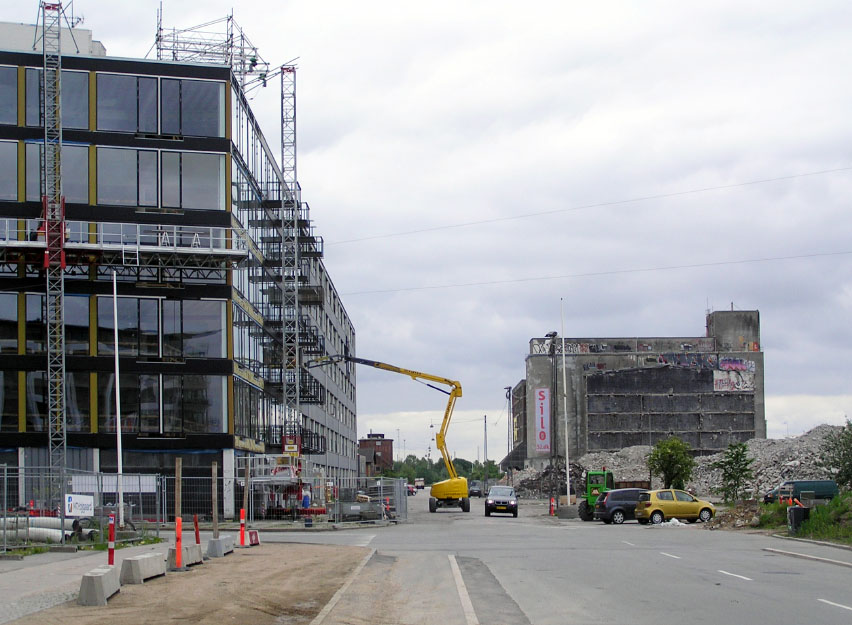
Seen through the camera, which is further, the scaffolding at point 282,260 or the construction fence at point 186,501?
the scaffolding at point 282,260

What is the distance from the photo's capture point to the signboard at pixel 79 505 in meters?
25.1

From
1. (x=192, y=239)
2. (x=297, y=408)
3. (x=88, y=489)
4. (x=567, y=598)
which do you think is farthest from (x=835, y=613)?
(x=297, y=408)

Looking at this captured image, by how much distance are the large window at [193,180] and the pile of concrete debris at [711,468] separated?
26.2 m

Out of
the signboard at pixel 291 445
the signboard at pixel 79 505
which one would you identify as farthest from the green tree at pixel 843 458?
the signboard at pixel 79 505

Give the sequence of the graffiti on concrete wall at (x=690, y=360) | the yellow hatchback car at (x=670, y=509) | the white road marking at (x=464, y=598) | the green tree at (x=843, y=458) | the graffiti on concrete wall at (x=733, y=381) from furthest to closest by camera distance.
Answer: the graffiti on concrete wall at (x=690, y=360), the graffiti on concrete wall at (x=733, y=381), the green tree at (x=843, y=458), the yellow hatchback car at (x=670, y=509), the white road marking at (x=464, y=598)

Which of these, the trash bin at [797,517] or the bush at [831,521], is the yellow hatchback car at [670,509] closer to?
the trash bin at [797,517]

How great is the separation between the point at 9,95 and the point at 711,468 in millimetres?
50684

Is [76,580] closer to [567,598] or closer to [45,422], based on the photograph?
[567,598]

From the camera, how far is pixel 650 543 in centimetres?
2912

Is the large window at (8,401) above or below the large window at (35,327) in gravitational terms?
below

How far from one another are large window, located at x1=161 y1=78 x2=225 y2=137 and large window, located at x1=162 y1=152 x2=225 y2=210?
1.26 meters

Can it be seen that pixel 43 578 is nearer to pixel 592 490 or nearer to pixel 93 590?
pixel 93 590

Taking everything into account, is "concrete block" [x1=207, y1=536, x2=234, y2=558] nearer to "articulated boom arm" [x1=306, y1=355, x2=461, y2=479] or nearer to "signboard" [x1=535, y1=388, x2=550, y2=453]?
"articulated boom arm" [x1=306, y1=355, x2=461, y2=479]

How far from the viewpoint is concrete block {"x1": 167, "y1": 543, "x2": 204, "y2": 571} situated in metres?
19.4
